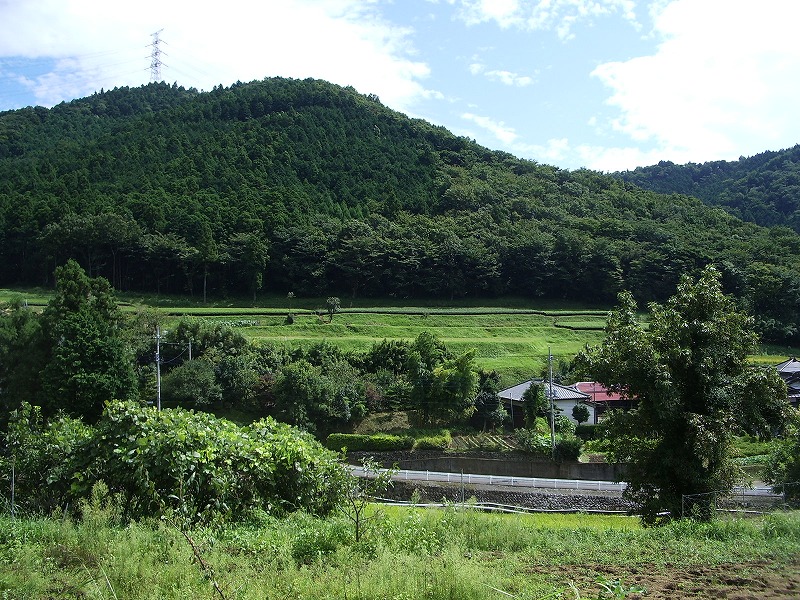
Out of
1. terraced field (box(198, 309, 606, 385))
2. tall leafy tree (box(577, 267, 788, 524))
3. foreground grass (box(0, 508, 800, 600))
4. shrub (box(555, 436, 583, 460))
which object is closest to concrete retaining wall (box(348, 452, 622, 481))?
shrub (box(555, 436, 583, 460))

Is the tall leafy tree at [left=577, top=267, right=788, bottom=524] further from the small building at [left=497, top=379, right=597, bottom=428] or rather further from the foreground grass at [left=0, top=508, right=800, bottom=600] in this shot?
the small building at [left=497, top=379, right=597, bottom=428]

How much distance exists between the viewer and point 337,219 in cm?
6669

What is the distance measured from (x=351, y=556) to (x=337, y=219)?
201ft

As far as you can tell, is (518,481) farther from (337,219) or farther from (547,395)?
(337,219)

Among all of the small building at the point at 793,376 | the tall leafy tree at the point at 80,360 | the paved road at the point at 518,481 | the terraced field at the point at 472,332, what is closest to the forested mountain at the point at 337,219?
the terraced field at the point at 472,332

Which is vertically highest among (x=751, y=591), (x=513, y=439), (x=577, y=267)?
(x=577, y=267)

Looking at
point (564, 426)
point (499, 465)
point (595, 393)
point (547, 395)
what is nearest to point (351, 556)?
point (499, 465)

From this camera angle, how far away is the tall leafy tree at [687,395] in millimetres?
12602

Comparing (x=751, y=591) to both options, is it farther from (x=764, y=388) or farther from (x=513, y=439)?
(x=513, y=439)

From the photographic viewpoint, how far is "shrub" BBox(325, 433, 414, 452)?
98.2 ft

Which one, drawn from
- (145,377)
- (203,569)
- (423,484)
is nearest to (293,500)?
(203,569)

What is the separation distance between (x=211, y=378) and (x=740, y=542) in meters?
28.0

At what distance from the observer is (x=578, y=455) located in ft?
87.7

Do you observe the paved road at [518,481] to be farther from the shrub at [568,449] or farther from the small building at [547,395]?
the small building at [547,395]
